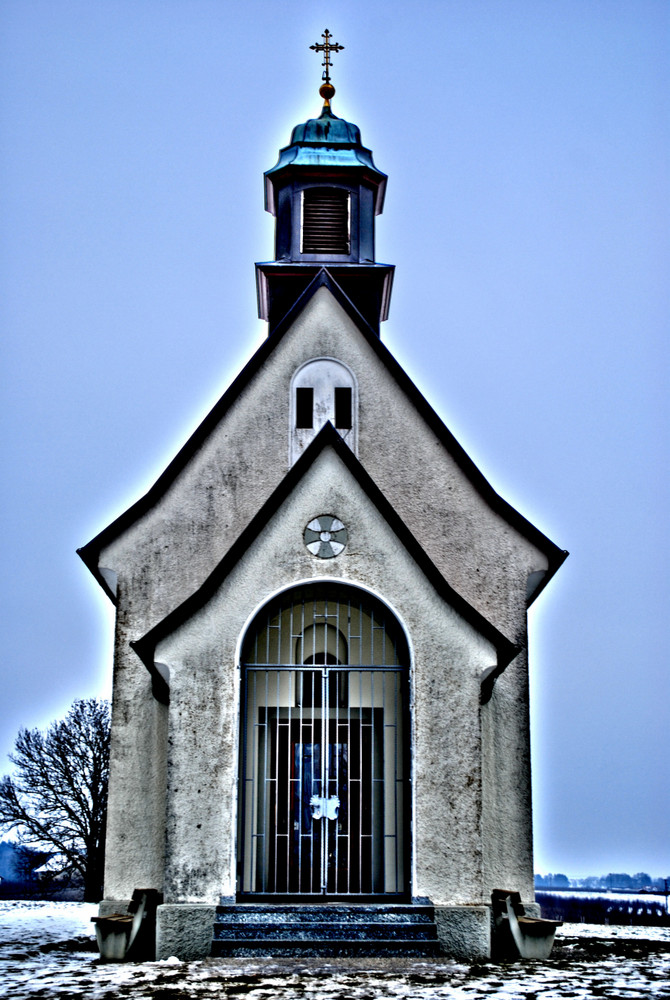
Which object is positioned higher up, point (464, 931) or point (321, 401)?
point (321, 401)

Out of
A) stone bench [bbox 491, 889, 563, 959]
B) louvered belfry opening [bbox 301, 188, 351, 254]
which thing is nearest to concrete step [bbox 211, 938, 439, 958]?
stone bench [bbox 491, 889, 563, 959]

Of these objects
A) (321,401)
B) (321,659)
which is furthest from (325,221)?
(321,659)

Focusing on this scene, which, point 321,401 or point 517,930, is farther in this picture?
point 321,401

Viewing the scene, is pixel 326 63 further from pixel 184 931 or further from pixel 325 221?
pixel 184 931

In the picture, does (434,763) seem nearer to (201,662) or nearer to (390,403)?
(201,662)

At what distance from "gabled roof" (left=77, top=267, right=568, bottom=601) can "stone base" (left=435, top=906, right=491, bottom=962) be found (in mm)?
5145

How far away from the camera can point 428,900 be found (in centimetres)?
1216

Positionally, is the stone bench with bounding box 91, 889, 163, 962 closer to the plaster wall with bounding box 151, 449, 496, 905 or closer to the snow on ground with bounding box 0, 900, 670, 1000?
the snow on ground with bounding box 0, 900, 670, 1000

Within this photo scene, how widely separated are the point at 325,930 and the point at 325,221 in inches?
464

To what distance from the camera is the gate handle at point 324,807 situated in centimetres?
1321

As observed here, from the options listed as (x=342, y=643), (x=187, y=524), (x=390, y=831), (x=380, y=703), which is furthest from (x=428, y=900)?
(x=187, y=524)

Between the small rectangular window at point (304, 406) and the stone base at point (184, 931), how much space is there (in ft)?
23.1

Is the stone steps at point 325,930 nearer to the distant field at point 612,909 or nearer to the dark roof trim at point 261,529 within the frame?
the dark roof trim at point 261,529

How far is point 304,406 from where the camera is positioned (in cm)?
1670
